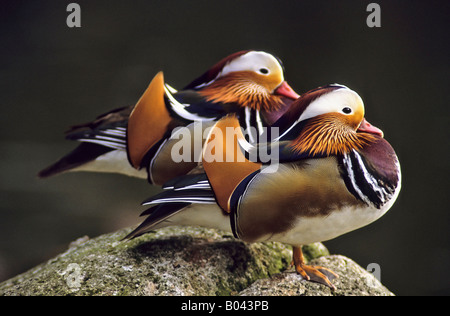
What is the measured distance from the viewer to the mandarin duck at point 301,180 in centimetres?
94

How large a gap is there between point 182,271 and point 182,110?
397mm

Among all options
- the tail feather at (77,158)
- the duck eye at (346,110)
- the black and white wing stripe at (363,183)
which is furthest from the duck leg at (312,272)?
the tail feather at (77,158)

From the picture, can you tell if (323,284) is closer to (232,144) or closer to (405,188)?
(232,144)

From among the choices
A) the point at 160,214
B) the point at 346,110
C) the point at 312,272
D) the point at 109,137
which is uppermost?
the point at 346,110

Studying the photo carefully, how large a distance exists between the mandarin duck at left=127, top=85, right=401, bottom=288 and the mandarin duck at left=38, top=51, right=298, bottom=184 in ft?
0.58

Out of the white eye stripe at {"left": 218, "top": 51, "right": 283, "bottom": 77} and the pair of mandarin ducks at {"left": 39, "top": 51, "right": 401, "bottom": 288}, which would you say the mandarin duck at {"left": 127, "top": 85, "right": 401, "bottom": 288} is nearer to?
the pair of mandarin ducks at {"left": 39, "top": 51, "right": 401, "bottom": 288}

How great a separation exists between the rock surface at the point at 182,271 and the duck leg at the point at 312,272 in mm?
15

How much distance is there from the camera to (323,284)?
3.53ft

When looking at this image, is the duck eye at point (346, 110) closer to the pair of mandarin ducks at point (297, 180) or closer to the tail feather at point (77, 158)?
the pair of mandarin ducks at point (297, 180)

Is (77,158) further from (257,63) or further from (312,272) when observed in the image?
(312,272)

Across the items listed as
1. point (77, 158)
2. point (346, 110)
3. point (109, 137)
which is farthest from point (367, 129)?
point (77, 158)

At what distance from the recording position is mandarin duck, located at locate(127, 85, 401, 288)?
94 centimetres

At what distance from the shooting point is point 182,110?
4.02ft

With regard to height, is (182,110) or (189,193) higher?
(182,110)
